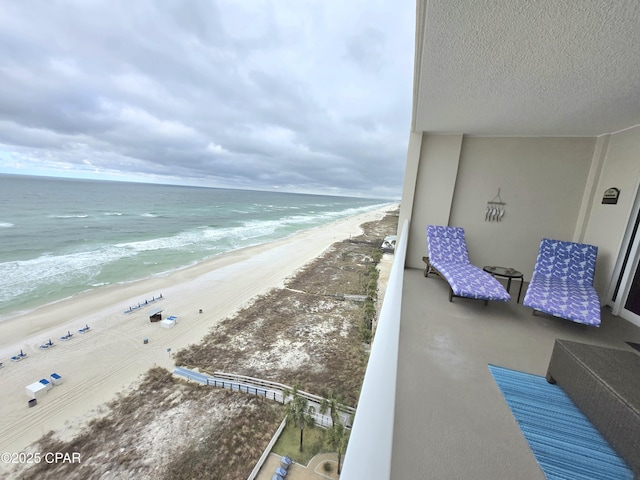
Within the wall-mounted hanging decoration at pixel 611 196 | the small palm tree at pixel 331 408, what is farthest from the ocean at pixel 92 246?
the wall-mounted hanging decoration at pixel 611 196

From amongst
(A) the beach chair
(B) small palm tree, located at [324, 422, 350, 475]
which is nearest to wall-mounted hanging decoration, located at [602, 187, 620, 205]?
(B) small palm tree, located at [324, 422, 350, 475]

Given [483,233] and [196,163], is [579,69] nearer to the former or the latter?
[483,233]

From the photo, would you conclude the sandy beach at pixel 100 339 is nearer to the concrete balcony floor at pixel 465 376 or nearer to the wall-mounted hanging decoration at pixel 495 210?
the concrete balcony floor at pixel 465 376

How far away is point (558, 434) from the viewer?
1.48 metres

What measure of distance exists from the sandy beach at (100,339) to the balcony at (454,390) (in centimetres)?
736

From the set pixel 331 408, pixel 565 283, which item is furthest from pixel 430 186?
pixel 331 408

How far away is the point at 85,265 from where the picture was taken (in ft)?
46.1

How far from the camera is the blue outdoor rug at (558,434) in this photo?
1.28m

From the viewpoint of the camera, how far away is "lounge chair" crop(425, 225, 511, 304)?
3074 mm

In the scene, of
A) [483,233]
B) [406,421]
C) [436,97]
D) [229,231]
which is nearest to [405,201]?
[483,233]

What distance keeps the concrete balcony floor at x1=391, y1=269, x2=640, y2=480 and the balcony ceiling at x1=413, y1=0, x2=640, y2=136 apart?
7.92 ft

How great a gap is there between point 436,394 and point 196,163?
7548 centimetres

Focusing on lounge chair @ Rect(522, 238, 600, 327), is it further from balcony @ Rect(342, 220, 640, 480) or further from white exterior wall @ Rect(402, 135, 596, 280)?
white exterior wall @ Rect(402, 135, 596, 280)

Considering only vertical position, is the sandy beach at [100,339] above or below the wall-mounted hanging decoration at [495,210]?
below
